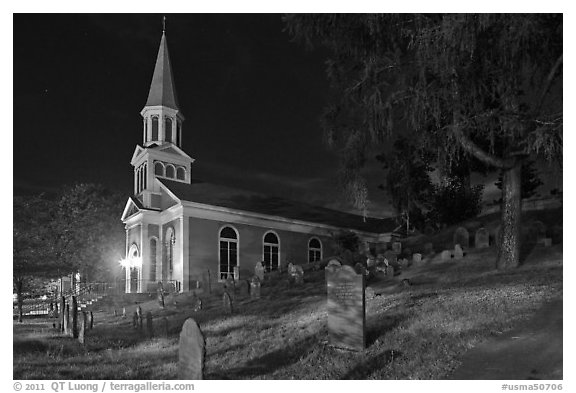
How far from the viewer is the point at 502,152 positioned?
388 inches

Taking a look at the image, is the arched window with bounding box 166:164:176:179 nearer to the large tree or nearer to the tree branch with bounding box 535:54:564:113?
the large tree

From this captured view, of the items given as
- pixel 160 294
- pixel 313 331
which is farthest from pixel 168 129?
pixel 313 331

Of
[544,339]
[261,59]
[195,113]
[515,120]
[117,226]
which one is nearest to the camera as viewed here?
[544,339]

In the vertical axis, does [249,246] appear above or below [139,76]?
below

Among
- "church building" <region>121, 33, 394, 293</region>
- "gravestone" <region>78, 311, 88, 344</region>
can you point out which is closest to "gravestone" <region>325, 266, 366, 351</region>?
"gravestone" <region>78, 311, 88, 344</region>

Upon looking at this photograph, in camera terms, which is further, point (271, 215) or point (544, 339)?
point (271, 215)

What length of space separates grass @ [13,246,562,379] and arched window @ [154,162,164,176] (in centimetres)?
461

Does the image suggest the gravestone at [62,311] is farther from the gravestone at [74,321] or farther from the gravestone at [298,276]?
the gravestone at [298,276]

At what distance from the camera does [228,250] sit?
15.5 metres

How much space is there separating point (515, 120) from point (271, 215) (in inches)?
330

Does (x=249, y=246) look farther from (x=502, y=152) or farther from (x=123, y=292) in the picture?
(x=502, y=152)

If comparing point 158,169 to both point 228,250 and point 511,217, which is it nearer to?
point 228,250

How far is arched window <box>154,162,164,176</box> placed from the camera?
13.8 metres
